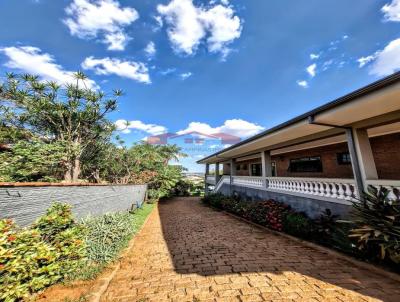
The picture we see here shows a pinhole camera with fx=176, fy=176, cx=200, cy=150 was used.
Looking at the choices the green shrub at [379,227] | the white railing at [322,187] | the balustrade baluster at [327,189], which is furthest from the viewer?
the balustrade baluster at [327,189]

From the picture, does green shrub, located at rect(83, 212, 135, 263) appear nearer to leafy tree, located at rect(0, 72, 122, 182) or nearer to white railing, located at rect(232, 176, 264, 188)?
white railing, located at rect(232, 176, 264, 188)

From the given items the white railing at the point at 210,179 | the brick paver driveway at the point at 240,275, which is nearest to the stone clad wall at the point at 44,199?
the brick paver driveway at the point at 240,275

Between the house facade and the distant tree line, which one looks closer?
the house facade

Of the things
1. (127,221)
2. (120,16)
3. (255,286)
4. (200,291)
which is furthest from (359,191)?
(120,16)

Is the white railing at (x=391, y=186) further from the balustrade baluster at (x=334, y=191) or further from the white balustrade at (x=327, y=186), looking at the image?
the balustrade baluster at (x=334, y=191)

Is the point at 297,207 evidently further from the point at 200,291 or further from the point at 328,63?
the point at 328,63

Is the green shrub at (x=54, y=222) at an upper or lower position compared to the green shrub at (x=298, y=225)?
upper

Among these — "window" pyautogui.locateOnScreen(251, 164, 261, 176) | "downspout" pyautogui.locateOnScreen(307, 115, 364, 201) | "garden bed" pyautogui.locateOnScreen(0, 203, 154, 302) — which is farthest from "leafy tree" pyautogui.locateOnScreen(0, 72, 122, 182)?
"window" pyautogui.locateOnScreen(251, 164, 261, 176)

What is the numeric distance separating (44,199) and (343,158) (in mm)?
12051

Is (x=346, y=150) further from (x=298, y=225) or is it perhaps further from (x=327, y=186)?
(x=298, y=225)

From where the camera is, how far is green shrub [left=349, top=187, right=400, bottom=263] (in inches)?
136

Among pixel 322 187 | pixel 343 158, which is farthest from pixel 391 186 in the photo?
pixel 343 158

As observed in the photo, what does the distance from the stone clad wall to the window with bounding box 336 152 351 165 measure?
11419 mm

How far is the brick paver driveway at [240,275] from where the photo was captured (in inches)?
116
